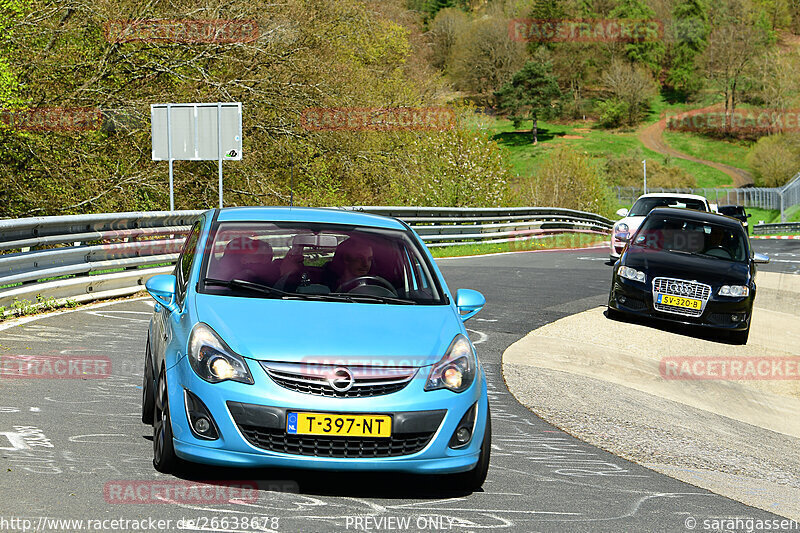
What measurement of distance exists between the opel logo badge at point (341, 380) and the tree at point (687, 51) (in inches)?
6156

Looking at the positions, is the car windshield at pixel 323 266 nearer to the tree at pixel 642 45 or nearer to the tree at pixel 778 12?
the tree at pixel 642 45

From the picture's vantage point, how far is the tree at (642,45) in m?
158

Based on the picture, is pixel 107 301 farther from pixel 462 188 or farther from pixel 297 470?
pixel 462 188

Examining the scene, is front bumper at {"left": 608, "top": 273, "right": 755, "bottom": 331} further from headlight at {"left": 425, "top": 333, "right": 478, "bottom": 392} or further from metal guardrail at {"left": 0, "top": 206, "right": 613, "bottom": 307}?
headlight at {"left": 425, "top": 333, "right": 478, "bottom": 392}

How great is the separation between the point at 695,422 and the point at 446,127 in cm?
3529

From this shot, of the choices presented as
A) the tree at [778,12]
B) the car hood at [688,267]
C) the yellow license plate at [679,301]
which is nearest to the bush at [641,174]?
the tree at [778,12]

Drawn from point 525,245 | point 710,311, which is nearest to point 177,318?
point 710,311

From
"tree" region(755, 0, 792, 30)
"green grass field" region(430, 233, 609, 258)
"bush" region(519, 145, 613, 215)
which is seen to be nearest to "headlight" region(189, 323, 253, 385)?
"green grass field" region(430, 233, 609, 258)

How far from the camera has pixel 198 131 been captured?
2269 cm

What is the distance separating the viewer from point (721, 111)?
145375 millimetres

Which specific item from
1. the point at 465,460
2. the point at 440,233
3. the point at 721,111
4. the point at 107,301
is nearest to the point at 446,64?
the point at 721,111

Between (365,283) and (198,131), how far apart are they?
1741cm

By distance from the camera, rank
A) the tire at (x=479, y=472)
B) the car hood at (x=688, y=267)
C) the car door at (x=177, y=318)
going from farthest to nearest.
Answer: the car hood at (x=688, y=267) < the car door at (x=177, y=318) < the tire at (x=479, y=472)

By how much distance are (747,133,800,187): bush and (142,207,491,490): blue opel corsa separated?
10144cm
